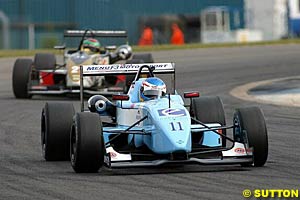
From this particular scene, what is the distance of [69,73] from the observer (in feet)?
69.8

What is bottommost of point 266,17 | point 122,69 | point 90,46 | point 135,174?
point 135,174

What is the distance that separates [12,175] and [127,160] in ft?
3.97

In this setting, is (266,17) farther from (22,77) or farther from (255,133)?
(255,133)

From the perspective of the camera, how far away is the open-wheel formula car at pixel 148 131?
36.6 feet

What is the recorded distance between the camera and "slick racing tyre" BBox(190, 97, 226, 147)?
12.5 metres

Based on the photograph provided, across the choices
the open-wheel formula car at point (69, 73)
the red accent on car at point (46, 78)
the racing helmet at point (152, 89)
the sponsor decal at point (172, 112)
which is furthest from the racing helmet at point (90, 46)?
the sponsor decal at point (172, 112)

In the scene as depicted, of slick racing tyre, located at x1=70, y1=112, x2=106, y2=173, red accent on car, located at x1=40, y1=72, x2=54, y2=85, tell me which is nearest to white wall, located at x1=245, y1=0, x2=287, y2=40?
red accent on car, located at x1=40, y1=72, x2=54, y2=85

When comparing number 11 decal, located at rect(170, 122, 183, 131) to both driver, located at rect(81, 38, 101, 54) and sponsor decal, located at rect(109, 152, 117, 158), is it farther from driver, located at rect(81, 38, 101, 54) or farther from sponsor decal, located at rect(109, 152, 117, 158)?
driver, located at rect(81, 38, 101, 54)

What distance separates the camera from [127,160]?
1119 centimetres

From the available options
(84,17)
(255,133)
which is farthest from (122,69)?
(84,17)

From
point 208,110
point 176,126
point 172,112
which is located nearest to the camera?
point 176,126

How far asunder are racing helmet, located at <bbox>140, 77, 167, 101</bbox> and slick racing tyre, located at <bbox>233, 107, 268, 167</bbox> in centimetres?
97

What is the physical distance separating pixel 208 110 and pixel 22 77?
31.4 feet

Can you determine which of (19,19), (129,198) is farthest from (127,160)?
(19,19)
